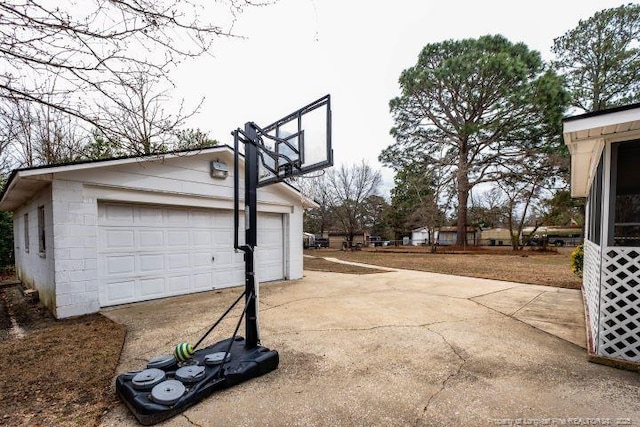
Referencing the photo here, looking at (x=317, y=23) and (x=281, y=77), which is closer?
(x=317, y=23)

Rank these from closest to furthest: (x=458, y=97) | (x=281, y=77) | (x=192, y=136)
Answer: (x=281, y=77) < (x=192, y=136) < (x=458, y=97)

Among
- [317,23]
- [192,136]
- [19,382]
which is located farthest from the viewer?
[192,136]

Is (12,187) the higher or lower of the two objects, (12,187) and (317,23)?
the lower

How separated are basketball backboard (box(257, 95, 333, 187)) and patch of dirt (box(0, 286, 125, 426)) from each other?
259 cm

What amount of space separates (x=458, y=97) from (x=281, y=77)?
1877 centimetres

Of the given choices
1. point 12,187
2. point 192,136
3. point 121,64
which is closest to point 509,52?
point 192,136

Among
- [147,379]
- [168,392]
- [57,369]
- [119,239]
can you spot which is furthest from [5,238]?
[168,392]

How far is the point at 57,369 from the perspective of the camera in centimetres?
314

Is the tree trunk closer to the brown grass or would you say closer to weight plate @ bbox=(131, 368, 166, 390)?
the brown grass

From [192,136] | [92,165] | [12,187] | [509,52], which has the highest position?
[509,52]

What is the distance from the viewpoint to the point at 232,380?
2.73 m

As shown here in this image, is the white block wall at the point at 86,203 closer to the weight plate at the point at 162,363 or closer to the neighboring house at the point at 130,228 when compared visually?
the neighboring house at the point at 130,228

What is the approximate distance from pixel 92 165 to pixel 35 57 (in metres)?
3.04

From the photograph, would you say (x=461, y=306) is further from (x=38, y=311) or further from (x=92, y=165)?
(x=38, y=311)
